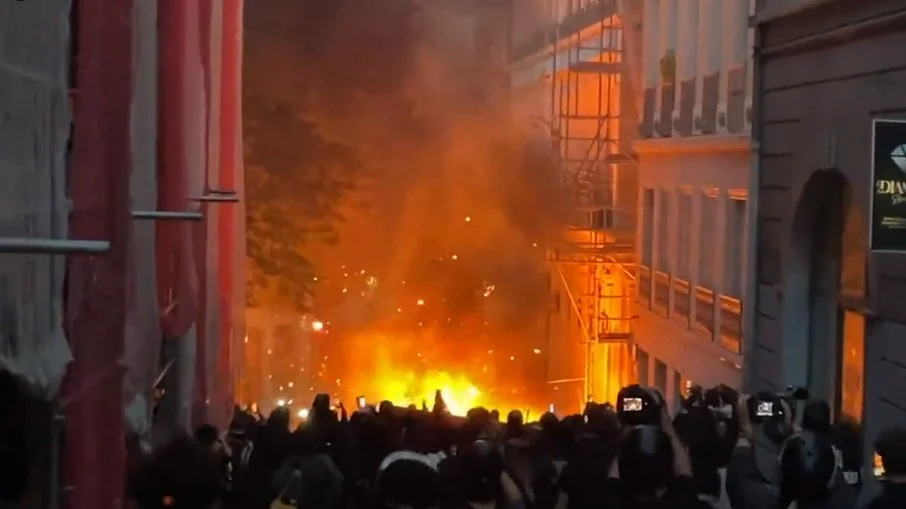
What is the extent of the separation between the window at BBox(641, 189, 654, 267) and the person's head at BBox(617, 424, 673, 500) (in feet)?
47.1

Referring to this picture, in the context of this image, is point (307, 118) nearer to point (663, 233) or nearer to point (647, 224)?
point (647, 224)

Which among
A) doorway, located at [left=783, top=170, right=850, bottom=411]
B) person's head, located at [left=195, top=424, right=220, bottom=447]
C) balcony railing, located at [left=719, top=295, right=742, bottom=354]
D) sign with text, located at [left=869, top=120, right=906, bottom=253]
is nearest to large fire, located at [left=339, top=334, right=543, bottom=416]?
balcony railing, located at [left=719, top=295, right=742, bottom=354]

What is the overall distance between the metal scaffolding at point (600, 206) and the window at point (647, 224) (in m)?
1.39

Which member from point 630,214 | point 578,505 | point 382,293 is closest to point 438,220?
point 382,293

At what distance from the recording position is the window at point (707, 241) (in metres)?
16.3

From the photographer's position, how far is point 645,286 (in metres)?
20.1

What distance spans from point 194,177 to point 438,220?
47.2 ft

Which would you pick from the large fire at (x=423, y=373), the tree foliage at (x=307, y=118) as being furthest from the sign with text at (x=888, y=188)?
the large fire at (x=423, y=373)

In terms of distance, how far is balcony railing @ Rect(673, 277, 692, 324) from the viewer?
57.0ft

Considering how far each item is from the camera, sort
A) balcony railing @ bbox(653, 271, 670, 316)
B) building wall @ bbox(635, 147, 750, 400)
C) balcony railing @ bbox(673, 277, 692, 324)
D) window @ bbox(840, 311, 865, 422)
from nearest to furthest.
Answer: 1. window @ bbox(840, 311, 865, 422)
2. building wall @ bbox(635, 147, 750, 400)
3. balcony railing @ bbox(673, 277, 692, 324)
4. balcony railing @ bbox(653, 271, 670, 316)

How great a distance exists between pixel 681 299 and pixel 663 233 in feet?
5.14

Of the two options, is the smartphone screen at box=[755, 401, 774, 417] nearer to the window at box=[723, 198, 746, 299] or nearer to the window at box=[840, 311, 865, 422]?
the window at box=[840, 311, 865, 422]

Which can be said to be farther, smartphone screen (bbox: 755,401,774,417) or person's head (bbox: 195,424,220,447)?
smartphone screen (bbox: 755,401,774,417)

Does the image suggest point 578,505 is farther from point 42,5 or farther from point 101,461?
point 42,5
